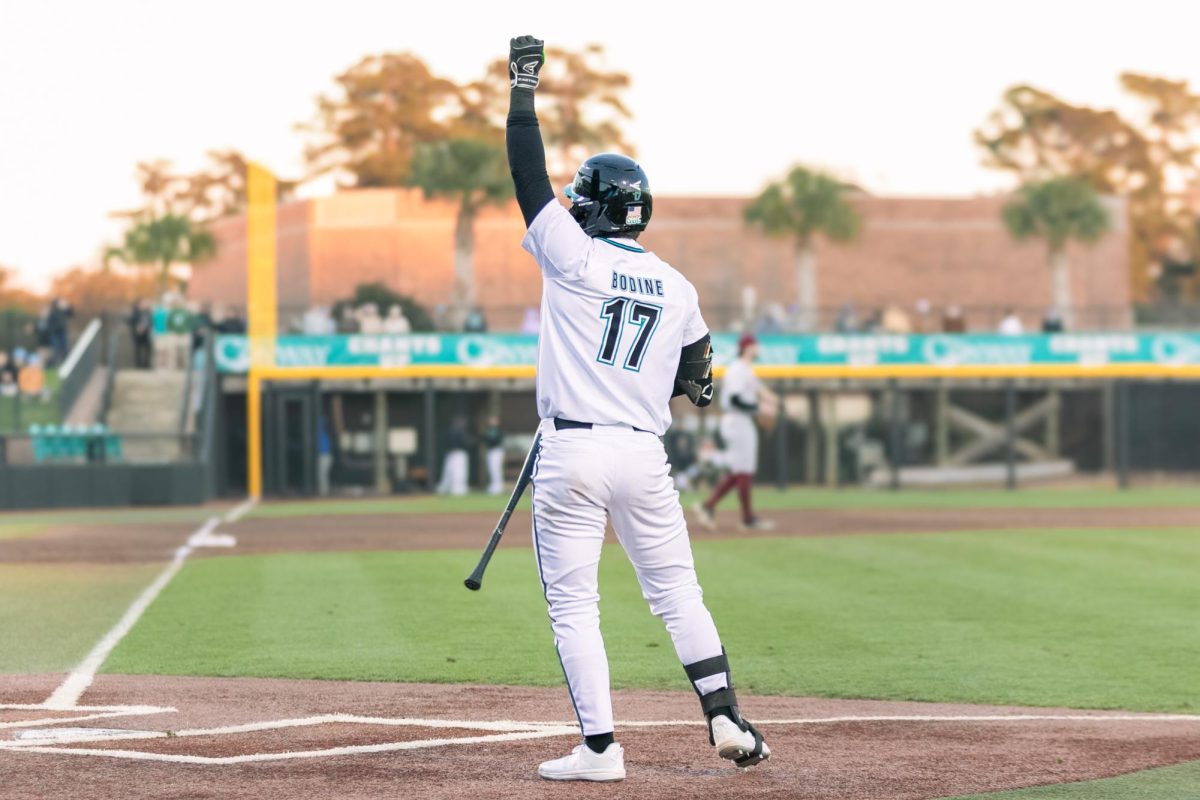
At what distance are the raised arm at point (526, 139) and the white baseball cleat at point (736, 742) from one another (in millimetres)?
1890

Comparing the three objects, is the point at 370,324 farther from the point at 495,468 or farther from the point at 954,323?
the point at 954,323

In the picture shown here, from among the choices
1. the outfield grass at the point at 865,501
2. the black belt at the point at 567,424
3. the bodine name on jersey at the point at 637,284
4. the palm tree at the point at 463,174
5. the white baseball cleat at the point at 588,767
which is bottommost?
the outfield grass at the point at 865,501

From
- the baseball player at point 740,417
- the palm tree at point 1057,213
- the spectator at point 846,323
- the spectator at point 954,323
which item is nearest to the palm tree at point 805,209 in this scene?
the palm tree at point 1057,213

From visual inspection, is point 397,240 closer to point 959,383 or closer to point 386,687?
point 959,383

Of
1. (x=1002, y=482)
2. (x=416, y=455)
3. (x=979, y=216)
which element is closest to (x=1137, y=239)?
(x=979, y=216)

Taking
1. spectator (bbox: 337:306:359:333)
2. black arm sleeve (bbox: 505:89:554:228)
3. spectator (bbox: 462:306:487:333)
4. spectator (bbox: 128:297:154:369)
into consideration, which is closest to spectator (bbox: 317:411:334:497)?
spectator (bbox: 337:306:359:333)

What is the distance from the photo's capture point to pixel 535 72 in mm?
6324

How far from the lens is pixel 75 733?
7121 millimetres

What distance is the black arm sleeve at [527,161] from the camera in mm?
6094

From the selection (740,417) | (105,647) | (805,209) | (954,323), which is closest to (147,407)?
(954,323)

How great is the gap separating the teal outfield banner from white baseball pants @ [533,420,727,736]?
30.2 m

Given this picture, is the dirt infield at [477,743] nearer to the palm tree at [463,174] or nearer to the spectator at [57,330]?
the spectator at [57,330]

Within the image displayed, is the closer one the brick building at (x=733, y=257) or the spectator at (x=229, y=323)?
the spectator at (x=229, y=323)

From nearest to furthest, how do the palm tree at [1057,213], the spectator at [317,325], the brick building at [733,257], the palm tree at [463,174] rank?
the spectator at [317,325]
the palm tree at [463,174]
the palm tree at [1057,213]
the brick building at [733,257]
